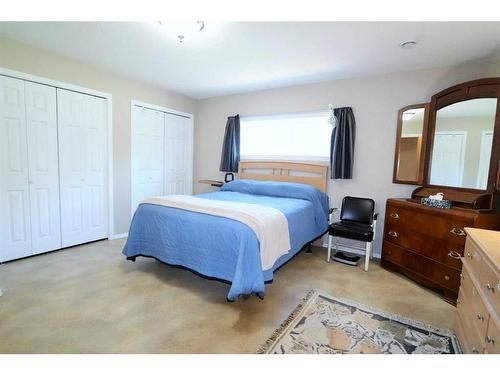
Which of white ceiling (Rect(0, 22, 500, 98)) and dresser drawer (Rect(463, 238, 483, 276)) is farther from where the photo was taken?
white ceiling (Rect(0, 22, 500, 98))

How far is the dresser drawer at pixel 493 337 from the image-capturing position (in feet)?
3.85

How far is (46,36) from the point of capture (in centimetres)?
266

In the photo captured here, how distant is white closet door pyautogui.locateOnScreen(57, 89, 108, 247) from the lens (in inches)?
131

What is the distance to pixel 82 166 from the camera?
352cm

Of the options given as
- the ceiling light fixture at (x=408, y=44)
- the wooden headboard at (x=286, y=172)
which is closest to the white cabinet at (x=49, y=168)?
the wooden headboard at (x=286, y=172)

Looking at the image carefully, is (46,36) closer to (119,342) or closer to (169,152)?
(169,152)

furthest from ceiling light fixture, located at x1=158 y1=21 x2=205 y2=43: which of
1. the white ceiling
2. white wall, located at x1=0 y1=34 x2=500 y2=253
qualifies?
white wall, located at x1=0 y1=34 x2=500 y2=253

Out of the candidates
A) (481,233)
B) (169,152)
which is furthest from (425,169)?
(169,152)

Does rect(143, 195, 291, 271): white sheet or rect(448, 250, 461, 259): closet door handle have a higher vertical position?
rect(143, 195, 291, 271): white sheet

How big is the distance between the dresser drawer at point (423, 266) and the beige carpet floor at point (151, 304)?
16cm

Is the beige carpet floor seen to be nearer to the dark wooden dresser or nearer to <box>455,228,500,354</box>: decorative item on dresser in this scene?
the dark wooden dresser

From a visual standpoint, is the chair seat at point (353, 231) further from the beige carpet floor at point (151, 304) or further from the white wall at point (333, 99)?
the white wall at point (333, 99)

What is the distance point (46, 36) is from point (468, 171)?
4.57m

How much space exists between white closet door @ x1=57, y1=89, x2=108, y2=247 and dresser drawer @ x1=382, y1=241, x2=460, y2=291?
155 inches
